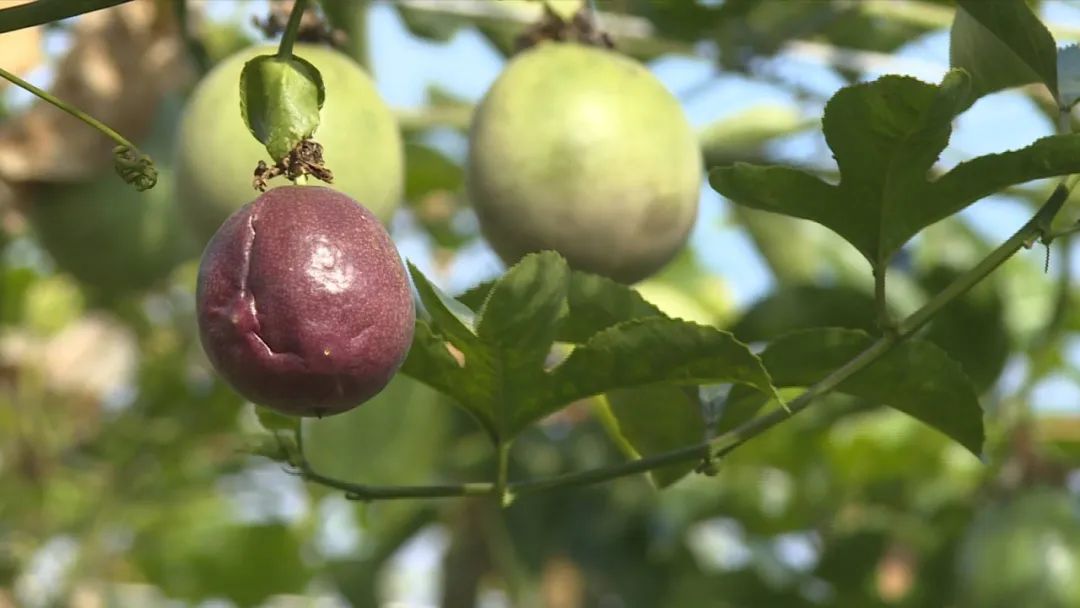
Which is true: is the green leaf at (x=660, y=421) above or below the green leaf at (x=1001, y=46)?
below

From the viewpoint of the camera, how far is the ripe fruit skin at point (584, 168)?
1064 mm

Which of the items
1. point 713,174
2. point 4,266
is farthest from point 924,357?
point 4,266

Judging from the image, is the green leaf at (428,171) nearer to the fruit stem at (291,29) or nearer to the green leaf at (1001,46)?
the green leaf at (1001,46)

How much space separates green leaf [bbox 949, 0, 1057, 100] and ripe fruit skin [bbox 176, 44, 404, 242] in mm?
401

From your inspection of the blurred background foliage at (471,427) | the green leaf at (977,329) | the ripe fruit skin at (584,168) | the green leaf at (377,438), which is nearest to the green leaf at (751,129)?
the blurred background foliage at (471,427)

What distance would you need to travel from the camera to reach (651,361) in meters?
0.78

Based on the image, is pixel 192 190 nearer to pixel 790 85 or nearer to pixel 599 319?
pixel 599 319

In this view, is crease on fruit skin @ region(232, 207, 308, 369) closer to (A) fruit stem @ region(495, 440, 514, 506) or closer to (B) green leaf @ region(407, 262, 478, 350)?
(B) green leaf @ region(407, 262, 478, 350)

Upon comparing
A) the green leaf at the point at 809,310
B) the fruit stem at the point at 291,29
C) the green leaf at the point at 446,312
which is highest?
the fruit stem at the point at 291,29

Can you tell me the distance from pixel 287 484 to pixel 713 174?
183 cm

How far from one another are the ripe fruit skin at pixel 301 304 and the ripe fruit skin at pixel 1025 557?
3.14 feet

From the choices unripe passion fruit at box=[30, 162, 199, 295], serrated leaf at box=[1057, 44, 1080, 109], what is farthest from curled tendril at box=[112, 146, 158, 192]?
unripe passion fruit at box=[30, 162, 199, 295]

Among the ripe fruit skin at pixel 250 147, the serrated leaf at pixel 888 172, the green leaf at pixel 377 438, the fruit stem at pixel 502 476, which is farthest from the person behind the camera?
the green leaf at pixel 377 438

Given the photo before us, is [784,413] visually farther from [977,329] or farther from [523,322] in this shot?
[977,329]
